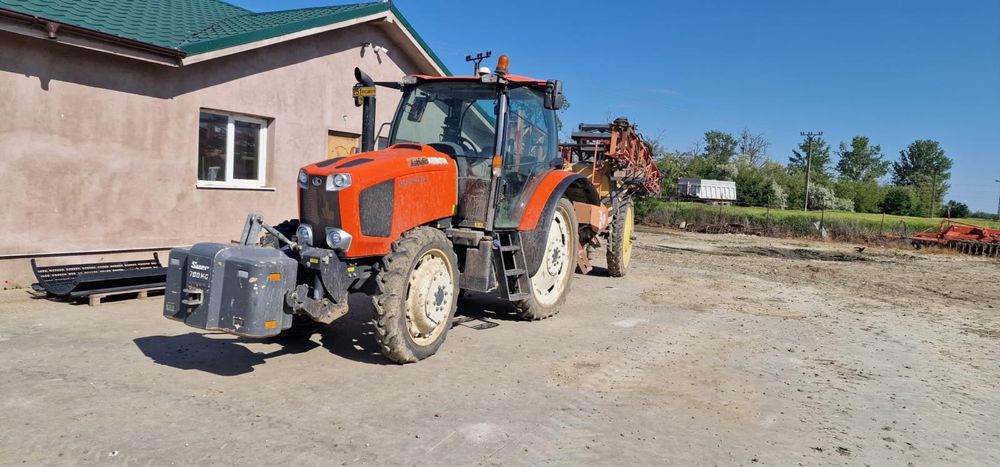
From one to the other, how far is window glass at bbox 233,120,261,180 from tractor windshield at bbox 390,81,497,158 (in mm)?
4070

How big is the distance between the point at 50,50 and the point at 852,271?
52.6 feet

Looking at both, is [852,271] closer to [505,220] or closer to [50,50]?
[505,220]

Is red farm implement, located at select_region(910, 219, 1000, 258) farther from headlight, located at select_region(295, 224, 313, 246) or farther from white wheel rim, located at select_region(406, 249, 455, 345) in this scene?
headlight, located at select_region(295, 224, 313, 246)

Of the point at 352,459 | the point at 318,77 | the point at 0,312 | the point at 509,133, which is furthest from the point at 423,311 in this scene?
the point at 318,77

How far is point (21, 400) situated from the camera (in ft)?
14.4

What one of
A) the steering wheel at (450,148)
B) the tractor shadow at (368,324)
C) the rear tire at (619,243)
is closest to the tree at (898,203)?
the rear tire at (619,243)

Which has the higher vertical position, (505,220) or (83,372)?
(505,220)

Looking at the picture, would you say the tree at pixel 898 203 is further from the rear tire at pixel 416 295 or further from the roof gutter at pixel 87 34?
the roof gutter at pixel 87 34

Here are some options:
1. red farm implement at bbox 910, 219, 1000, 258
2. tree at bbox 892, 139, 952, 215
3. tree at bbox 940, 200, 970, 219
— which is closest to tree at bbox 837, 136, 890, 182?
tree at bbox 892, 139, 952, 215

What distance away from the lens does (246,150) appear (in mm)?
10078

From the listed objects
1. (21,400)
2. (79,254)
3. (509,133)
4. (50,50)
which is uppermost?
(50,50)

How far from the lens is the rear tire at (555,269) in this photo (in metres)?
7.54

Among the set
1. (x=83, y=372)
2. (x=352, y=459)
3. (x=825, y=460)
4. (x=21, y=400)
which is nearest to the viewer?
(x=352, y=459)

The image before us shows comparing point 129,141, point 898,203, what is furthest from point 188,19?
point 898,203
